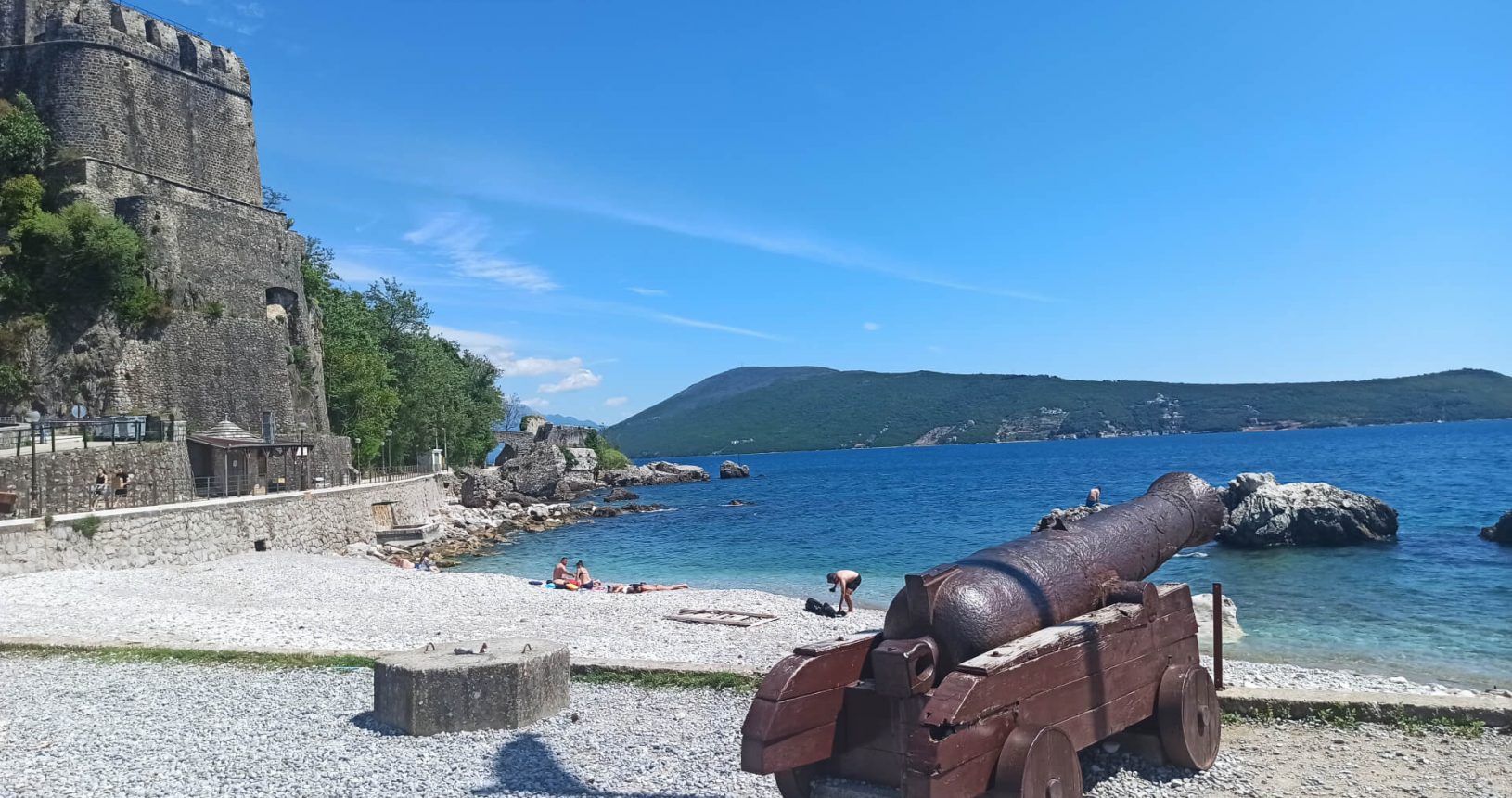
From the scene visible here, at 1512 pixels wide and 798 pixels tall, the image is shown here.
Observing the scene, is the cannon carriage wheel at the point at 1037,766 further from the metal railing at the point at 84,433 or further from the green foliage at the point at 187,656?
the metal railing at the point at 84,433

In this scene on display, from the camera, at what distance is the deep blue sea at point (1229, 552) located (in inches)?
574

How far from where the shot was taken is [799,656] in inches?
168

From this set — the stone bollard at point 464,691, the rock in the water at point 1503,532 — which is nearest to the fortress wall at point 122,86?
the stone bollard at point 464,691

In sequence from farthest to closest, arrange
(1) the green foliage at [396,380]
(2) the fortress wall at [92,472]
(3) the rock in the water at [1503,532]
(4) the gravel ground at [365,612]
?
(1) the green foliage at [396,380] < (3) the rock in the water at [1503,532] < (2) the fortress wall at [92,472] < (4) the gravel ground at [365,612]

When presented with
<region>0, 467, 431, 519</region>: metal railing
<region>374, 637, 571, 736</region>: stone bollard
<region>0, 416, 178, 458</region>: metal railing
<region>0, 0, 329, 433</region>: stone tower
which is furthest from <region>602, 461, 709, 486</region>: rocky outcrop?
<region>374, 637, 571, 736</region>: stone bollard

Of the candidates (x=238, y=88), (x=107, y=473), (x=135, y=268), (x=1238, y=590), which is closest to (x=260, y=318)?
(x=135, y=268)

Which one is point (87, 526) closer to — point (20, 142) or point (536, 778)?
point (536, 778)

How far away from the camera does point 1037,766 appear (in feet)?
13.5

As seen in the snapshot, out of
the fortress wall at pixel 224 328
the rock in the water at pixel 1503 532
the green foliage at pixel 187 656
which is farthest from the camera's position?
the fortress wall at pixel 224 328

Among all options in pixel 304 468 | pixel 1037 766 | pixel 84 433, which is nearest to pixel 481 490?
pixel 304 468

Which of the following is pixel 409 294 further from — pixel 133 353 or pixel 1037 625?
pixel 1037 625

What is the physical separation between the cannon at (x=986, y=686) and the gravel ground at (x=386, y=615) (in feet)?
12.4

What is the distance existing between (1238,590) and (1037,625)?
17.6 metres

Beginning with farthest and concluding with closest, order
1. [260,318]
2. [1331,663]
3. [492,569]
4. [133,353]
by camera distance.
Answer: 1. [260,318]
2. [133,353]
3. [492,569]
4. [1331,663]
